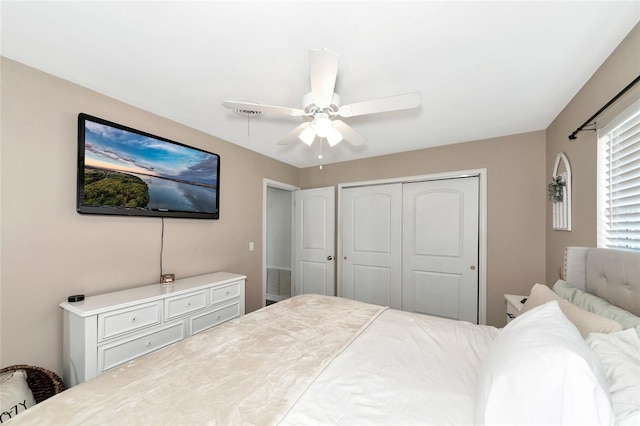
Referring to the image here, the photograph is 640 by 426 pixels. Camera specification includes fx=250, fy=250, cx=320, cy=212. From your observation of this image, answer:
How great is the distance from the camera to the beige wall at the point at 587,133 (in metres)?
1.31

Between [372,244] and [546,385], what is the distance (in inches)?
114

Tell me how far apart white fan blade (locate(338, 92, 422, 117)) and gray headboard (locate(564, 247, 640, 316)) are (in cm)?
124

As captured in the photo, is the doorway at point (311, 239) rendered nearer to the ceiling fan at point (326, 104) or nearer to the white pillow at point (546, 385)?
the ceiling fan at point (326, 104)

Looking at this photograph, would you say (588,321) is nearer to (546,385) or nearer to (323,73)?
(546,385)

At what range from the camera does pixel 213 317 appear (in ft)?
7.68

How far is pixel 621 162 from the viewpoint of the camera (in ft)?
4.58

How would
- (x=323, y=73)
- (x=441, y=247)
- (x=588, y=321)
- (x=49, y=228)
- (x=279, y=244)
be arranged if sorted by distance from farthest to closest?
(x=279, y=244), (x=441, y=247), (x=49, y=228), (x=323, y=73), (x=588, y=321)

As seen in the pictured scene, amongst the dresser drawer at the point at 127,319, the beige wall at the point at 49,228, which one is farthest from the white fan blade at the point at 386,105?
the dresser drawer at the point at 127,319

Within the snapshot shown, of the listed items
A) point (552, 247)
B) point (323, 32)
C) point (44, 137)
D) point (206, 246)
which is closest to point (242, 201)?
point (206, 246)

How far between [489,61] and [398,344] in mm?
1790

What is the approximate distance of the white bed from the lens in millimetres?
719

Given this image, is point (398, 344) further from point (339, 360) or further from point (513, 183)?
point (513, 183)

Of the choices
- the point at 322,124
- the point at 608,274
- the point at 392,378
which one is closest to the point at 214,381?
the point at 392,378

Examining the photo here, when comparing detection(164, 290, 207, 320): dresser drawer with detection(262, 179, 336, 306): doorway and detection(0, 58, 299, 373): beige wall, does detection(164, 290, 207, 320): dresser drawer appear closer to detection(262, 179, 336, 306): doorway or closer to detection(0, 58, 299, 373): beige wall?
detection(0, 58, 299, 373): beige wall
